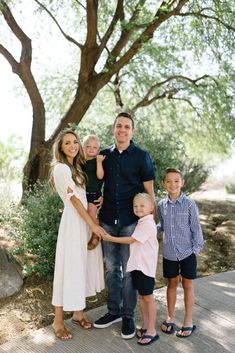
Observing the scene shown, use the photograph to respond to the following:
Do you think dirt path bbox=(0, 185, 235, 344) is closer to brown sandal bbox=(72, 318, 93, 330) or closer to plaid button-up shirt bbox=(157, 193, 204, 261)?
brown sandal bbox=(72, 318, 93, 330)

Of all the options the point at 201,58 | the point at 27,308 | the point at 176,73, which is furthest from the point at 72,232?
the point at 176,73

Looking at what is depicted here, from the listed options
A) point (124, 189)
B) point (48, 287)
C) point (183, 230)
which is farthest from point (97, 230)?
point (48, 287)

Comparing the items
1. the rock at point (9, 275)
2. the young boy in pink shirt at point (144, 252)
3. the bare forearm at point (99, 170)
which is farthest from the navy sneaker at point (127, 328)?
the rock at point (9, 275)

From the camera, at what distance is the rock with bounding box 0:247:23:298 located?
4855 millimetres

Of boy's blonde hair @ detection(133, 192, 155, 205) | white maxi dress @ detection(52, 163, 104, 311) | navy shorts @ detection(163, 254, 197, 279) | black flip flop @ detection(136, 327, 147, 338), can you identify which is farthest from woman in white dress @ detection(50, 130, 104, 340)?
navy shorts @ detection(163, 254, 197, 279)

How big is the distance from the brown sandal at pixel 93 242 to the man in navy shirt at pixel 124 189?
0.36ft

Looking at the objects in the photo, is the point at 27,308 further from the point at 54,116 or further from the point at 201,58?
the point at 54,116

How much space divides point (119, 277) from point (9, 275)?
5.22 ft

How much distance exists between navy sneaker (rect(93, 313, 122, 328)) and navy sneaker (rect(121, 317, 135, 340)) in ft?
0.71

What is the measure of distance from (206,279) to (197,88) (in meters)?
7.33

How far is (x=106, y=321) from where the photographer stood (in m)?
4.11

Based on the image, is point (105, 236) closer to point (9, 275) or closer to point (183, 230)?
point (183, 230)

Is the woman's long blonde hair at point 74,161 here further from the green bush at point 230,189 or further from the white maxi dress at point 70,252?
the green bush at point 230,189

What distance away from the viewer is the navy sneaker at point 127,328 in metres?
3.87
